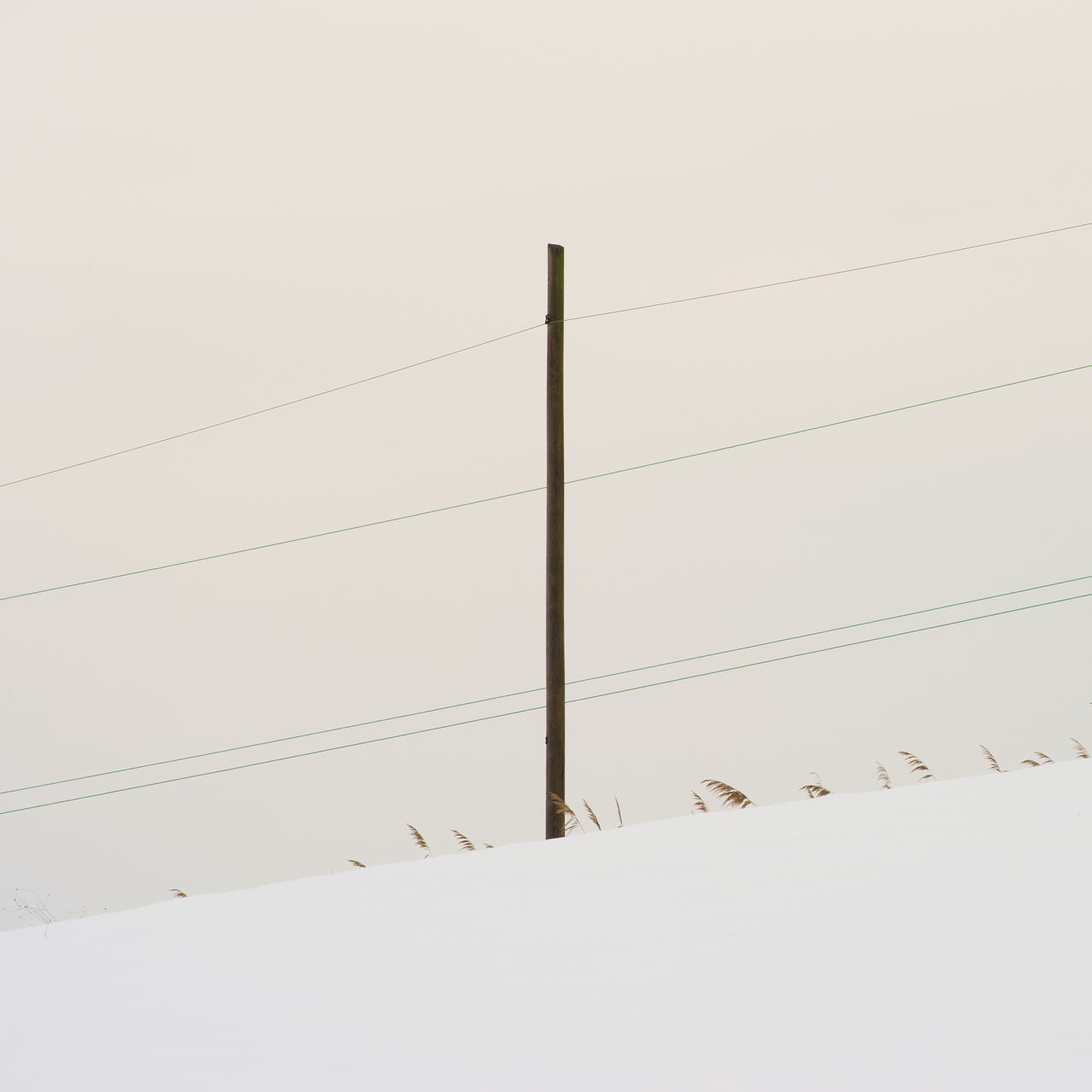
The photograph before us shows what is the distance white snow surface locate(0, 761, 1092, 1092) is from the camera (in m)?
3.86

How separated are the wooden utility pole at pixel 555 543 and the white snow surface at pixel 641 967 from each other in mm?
4049

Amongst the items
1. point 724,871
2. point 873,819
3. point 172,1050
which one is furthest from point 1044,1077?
point 172,1050

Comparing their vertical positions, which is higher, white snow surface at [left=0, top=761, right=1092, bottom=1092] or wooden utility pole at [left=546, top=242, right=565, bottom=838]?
wooden utility pole at [left=546, top=242, right=565, bottom=838]

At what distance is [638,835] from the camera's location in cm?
657

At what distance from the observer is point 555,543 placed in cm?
1131

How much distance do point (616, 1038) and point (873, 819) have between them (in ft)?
8.21

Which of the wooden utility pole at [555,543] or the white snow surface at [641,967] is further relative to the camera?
the wooden utility pole at [555,543]

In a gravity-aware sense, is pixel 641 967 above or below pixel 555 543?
below

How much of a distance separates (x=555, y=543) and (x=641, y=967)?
685cm

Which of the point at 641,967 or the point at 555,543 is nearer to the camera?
the point at 641,967

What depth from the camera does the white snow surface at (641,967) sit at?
3859 millimetres

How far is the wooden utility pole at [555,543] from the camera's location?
10.9 meters

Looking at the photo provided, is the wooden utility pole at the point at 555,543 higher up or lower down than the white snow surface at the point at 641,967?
higher up

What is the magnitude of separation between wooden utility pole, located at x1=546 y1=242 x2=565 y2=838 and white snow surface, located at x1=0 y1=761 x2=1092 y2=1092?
4.05 meters
